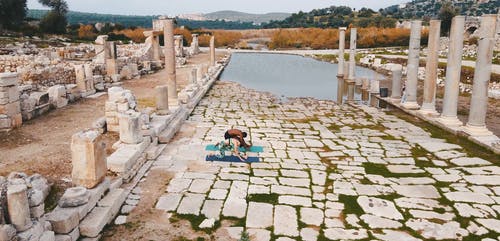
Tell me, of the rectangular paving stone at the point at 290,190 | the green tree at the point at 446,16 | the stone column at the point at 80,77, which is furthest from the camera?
the green tree at the point at 446,16

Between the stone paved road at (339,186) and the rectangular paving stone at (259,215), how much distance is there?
0.04ft

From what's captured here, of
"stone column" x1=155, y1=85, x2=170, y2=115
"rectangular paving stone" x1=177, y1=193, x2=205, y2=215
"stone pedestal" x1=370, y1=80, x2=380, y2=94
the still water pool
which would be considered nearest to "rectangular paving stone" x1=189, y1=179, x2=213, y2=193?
"rectangular paving stone" x1=177, y1=193, x2=205, y2=215

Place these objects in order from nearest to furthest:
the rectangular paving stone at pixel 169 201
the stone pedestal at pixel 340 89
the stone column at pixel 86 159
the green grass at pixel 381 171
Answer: the stone column at pixel 86 159 < the rectangular paving stone at pixel 169 201 < the green grass at pixel 381 171 < the stone pedestal at pixel 340 89

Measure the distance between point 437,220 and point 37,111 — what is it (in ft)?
30.7

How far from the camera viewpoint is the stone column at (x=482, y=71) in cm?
901

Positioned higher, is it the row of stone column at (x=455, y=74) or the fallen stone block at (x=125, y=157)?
the row of stone column at (x=455, y=74)

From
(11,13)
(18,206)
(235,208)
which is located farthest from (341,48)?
(11,13)

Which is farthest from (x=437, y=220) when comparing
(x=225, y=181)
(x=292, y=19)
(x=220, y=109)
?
(x=292, y=19)

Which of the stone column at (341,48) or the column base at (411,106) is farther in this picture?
the stone column at (341,48)

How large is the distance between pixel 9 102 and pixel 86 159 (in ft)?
15.9

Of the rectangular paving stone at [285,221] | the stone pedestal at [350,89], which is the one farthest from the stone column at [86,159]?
the stone pedestal at [350,89]

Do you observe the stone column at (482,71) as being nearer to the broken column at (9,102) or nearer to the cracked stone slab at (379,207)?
the cracked stone slab at (379,207)

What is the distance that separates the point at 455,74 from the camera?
33.0 feet

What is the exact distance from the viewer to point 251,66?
2948 centimetres
